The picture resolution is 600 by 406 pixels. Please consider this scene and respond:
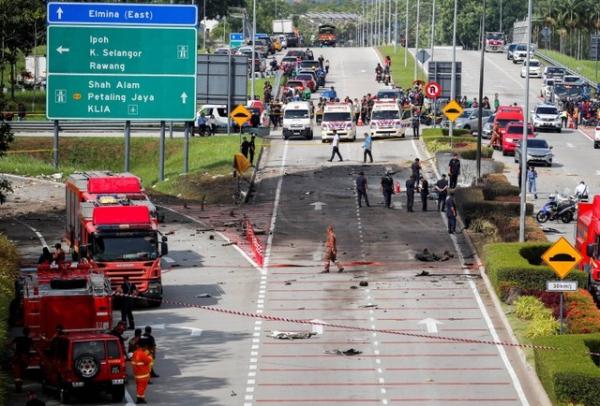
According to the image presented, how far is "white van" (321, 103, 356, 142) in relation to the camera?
84.4 metres

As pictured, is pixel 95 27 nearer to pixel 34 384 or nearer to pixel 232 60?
pixel 232 60

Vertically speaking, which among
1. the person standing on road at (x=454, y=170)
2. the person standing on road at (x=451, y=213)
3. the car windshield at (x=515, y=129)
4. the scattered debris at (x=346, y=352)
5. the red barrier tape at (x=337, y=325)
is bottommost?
the scattered debris at (x=346, y=352)

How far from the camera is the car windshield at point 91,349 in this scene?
33.9 metres

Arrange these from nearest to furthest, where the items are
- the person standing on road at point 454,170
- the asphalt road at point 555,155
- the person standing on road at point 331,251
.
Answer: the person standing on road at point 331,251
the person standing on road at point 454,170
the asphalt road at point 555,155

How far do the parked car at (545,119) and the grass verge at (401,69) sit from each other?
30179mm

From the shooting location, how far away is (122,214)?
46094 millimetres

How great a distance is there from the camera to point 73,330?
1478 inches

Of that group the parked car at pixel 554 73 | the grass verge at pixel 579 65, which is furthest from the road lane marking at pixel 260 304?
the grass verge at pixel 579 65

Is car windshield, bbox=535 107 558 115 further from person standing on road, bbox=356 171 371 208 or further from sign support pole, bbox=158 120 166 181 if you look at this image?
person standing on road, bbox=356 171 371 208

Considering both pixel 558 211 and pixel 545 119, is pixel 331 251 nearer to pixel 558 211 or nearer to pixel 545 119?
pixel 558 211

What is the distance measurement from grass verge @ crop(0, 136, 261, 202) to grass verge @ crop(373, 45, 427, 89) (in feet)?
136

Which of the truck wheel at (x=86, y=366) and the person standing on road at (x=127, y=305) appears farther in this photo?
the person standing on road at (x=127, y=305)

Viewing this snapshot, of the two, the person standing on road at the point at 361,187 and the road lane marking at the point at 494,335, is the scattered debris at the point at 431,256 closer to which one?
the road lane marking at the point at 494,335

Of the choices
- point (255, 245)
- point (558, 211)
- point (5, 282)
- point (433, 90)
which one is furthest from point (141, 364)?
point (433, 90)
